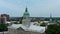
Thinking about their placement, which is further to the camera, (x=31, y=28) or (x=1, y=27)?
(x=1, y=27)

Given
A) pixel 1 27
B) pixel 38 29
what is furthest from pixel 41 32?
pixel 1 27

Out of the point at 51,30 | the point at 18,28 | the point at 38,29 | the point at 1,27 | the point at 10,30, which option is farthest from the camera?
the point at 1,27

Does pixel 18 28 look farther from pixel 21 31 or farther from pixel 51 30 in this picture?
pixel 51 30

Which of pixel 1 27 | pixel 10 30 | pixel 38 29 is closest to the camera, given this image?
pixel 38 29

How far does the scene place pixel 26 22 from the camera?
29.7 metres

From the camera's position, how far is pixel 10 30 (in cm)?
3127

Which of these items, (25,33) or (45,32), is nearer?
(45,32)

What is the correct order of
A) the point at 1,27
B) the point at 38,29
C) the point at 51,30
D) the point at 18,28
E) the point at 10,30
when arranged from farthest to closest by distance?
1. the point at 1,27
2. the point at 10,30
3. the point at 18,28
4. the point at 38,29
5. the point at 51,30

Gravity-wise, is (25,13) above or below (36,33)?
above

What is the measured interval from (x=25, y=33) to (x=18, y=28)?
131 centimetres

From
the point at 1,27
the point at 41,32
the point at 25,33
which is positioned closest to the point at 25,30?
the point at 25,33

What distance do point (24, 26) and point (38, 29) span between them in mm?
2877

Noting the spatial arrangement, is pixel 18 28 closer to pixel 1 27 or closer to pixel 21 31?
pixel 21 31

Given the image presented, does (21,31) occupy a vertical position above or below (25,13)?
below
